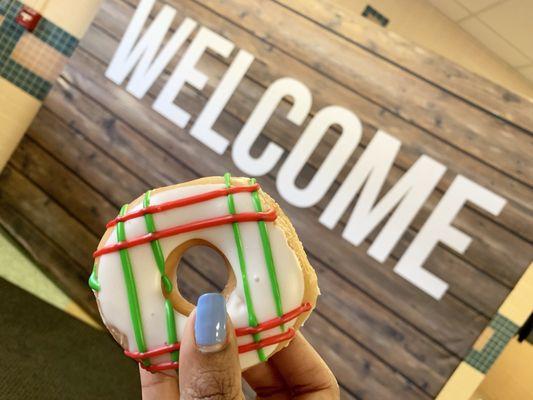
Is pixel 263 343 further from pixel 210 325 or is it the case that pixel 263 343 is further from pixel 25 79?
pixel 25 79

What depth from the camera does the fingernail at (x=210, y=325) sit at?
2.74 feet

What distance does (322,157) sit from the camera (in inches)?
105

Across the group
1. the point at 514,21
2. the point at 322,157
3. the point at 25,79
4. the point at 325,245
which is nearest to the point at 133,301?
the point at 325,245

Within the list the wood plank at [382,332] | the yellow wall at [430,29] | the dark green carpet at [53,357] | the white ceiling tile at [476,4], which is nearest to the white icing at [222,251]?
the wood plank at [382,332]

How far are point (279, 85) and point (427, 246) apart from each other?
140cm

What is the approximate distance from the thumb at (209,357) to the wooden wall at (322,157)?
1.80m

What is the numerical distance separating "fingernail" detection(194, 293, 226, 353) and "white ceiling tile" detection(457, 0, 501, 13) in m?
4.78

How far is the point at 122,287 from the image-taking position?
1.09m

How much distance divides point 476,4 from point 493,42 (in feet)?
2.13

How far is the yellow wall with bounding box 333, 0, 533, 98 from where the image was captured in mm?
5156

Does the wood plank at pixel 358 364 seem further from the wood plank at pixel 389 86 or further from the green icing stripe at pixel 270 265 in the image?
the green icing stripe at pixel 270 265

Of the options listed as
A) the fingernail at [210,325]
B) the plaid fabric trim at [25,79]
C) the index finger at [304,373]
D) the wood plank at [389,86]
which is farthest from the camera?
the plaid fabric trim at [25,79]

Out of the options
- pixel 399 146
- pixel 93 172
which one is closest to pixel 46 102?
pixel 93 172

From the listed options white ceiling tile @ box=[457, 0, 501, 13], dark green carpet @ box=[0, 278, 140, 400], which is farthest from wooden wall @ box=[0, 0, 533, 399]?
white ceiling tile @ box=[457, 0, 501, 13]
